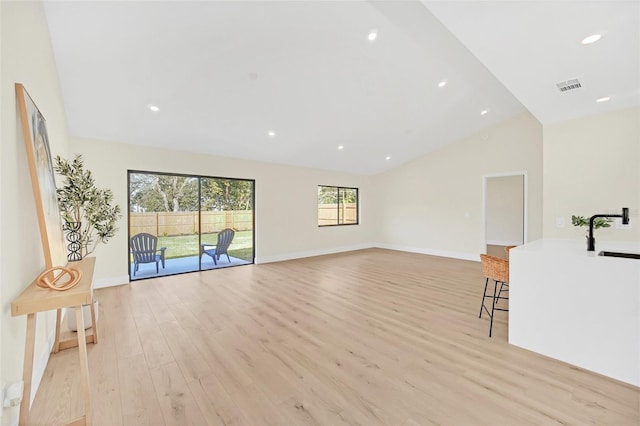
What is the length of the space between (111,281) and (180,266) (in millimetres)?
1391

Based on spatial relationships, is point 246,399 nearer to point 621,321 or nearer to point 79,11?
point 621,321

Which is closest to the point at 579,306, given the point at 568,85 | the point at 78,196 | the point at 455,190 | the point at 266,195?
the point at 568,85

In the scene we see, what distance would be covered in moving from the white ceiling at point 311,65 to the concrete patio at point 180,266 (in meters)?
2.50

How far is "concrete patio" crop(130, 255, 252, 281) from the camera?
5.22 metres

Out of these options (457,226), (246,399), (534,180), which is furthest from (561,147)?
(246,399)

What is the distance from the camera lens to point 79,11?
240 centimetres

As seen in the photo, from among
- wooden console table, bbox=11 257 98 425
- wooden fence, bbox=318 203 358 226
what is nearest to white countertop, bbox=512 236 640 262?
wooden console table, bbox=11 257 98 425

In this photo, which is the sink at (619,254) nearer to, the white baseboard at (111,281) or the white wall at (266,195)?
the white wall at (266,195)

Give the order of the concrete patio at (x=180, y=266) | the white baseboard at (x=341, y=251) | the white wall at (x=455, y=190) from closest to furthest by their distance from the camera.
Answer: the white baseboard at (x=341, y=251) < the concrete patio at (x=180, y=266) < the white wall at (x=455, y=190)

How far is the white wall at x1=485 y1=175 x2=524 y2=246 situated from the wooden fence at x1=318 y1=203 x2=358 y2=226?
178 inches

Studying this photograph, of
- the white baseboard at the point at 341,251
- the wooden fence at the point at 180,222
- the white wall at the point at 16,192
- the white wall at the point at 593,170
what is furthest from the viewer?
the wooden fence at the point at 180,222

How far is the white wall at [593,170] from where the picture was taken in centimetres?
298

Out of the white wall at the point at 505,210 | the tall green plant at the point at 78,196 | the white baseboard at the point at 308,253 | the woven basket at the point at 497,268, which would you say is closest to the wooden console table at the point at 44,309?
the tall green plant at the point at 78,196

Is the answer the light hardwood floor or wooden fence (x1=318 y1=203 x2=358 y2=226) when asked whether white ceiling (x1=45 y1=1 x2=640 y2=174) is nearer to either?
the light hardwood floor
